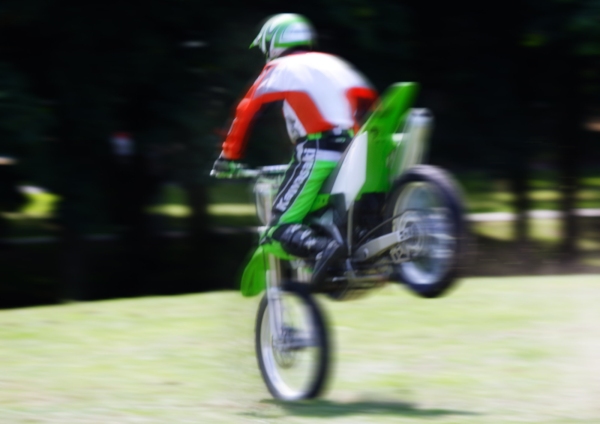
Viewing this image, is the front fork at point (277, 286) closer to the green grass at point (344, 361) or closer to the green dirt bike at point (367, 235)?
the green dirt bike at point (367, 235)

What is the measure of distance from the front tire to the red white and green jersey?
947mm

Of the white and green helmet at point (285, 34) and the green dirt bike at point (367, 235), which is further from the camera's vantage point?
the white and green helmet at point (285, 34)

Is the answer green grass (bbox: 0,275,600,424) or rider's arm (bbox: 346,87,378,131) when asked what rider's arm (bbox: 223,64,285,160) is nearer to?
rider's arm (bbox: 346,87,378,131)

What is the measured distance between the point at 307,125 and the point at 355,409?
1563 mm

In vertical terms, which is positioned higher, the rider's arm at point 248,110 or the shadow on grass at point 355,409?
the rider's arm at point 248,110

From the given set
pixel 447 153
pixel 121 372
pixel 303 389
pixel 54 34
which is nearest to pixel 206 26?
pixel 54 34

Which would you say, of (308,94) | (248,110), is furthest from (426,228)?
(248,110)

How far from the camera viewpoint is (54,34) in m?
11.9

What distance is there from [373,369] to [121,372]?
5.47 feet

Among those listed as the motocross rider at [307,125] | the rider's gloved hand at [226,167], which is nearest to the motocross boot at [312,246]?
the motocross rider at [307,125]

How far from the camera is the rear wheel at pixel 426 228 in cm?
546

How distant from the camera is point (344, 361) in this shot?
7477mm

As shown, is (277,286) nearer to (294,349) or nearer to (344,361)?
(294,349)

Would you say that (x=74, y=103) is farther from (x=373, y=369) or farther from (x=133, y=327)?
(x=373, y=369)
